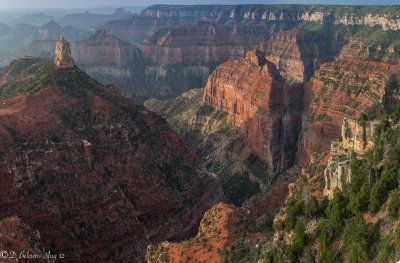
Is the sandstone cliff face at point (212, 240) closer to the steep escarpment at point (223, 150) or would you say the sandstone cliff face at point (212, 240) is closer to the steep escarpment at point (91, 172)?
the steep escarpment at point (91, 172)

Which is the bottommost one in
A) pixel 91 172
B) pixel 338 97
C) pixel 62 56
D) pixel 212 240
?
pixel 212 240

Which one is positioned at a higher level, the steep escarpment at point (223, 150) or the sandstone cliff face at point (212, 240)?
the sandstone cliff face at point (212, 240)

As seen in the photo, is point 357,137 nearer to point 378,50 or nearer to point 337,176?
point 337,176

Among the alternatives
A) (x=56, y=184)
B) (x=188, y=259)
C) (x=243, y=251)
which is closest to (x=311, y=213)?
(x=243, y=251)

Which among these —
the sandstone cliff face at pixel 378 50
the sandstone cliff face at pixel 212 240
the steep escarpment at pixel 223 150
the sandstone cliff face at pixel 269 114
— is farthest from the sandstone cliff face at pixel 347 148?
the sandstone cliff face at pixel 378 50

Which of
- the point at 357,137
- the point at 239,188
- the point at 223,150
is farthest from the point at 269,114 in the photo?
the point at 357,137

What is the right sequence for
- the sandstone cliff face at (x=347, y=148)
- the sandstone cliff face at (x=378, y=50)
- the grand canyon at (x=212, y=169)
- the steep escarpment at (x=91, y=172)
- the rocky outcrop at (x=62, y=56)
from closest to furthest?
the grand canyon at (x=212, y=169)
the sandstone cliff face at (x=347, y=148)
the steep escarpment at (x=91, y=172)
the rocky outcrop at (x=62, y=56)
the sandstone cliff face at (x=378, y=50)
